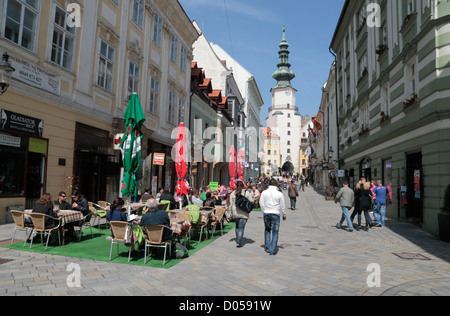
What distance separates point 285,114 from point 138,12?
279 ft

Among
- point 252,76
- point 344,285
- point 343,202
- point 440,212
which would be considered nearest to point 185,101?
point 343,202

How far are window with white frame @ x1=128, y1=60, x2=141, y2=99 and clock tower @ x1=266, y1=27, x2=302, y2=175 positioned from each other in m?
84.9

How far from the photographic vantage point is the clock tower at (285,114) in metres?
98.3

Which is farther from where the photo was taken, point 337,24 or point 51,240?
point 337,24

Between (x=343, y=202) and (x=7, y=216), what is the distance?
11.3m

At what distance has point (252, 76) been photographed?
184ft

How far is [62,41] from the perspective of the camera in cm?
1212

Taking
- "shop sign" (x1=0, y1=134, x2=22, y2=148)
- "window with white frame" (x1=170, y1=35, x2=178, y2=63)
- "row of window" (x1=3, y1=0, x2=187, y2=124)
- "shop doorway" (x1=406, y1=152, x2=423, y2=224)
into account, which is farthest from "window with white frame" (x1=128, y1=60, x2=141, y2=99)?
"shop doorway" (x1=406, y1=152, x2=423, y2=224)

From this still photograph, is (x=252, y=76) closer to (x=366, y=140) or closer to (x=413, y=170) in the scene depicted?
(x=366, y=140)

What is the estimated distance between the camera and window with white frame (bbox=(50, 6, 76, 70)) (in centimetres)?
1177

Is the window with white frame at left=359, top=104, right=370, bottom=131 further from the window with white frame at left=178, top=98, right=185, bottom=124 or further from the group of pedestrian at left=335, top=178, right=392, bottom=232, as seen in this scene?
the window with white frame at left=178, top=98, right=185, bottom=124

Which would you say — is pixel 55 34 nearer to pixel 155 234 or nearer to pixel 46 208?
pixel 46 208

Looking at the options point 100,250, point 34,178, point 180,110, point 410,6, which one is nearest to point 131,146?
point 100,250
